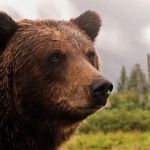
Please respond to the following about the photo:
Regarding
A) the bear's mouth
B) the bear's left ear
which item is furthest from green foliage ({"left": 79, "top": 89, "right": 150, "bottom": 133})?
the bear's mouth

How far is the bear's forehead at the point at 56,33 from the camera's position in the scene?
4859 mm

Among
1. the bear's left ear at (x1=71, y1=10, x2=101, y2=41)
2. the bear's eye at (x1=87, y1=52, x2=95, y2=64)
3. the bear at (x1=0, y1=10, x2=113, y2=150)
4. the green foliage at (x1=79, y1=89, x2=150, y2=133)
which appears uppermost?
the bear's left ear at (x1=71, y1=10, x2=101, y2=41)

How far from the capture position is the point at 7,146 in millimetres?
4668

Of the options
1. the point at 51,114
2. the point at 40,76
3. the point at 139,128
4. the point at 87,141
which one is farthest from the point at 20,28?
the point at 139,128

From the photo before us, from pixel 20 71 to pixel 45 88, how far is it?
0.25m

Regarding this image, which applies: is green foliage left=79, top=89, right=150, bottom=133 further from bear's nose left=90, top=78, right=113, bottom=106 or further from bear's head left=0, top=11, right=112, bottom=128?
bear's nose left=90, top=78, right=113, bottom=106

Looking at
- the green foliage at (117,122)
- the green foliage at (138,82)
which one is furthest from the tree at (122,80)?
the green foliage at (117,122)

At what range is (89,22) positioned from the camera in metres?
5.50

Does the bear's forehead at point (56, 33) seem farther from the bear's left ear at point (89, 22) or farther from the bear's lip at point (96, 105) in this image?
the bear's lip at point (96, 105)

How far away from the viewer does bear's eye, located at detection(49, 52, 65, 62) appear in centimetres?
474

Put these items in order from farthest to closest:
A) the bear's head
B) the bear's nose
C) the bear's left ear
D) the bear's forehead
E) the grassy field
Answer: the grassy field < the bear's left ear < the bear's forehead < the bear's head < the bear's nose

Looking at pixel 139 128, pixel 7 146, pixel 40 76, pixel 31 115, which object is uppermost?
pixel 40 76

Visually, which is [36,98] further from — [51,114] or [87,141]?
[87,141]

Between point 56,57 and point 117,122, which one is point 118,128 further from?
point 56,57
